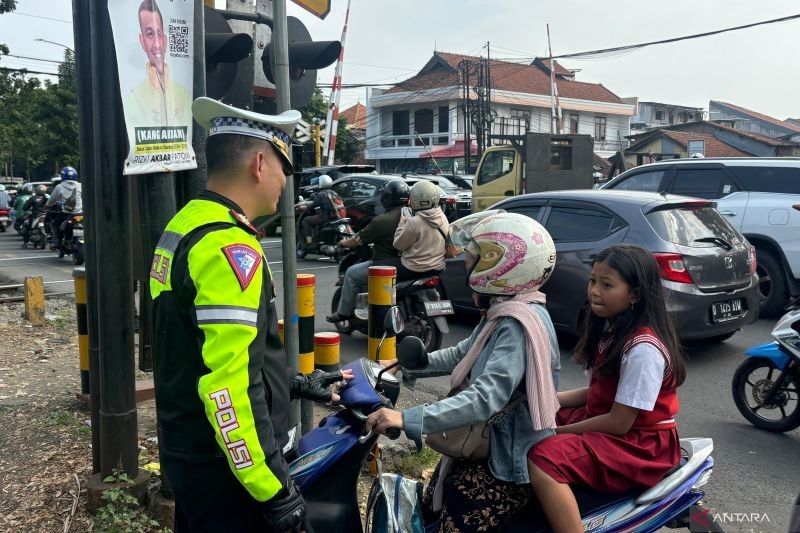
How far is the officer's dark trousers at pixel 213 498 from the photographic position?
2.02m

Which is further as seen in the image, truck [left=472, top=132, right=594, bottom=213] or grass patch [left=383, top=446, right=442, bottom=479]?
truck [left=472, top=132, right=594, bottom=213]

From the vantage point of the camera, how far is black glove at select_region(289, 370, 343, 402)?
2367 millimetres

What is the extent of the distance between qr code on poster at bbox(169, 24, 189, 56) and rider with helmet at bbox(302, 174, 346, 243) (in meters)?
10.4

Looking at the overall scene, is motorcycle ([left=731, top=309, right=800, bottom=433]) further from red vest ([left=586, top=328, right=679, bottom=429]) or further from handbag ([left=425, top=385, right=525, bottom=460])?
handbag ([left=425, top=385, right=525, bottom=460])

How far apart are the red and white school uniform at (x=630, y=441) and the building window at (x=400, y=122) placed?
42.3m

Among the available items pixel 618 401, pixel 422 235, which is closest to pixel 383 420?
pixel 618 401

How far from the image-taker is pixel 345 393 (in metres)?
2.22

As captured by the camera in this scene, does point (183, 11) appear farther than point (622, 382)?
Yes

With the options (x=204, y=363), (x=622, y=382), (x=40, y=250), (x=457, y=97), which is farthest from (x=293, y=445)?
(x=457, y=97)

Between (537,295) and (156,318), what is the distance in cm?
119

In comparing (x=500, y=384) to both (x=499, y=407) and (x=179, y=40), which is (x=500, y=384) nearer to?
(x=499, y=407)

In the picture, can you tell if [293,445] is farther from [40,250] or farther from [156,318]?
[40,250]

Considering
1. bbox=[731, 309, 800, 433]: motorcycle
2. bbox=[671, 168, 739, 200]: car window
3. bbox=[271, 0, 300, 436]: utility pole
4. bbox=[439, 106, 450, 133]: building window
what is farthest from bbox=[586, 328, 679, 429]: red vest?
bbox=[439, 106, 450, 133]: building window

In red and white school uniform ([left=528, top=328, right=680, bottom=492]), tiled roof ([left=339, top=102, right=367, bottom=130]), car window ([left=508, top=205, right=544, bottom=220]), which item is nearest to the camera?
red and white school uniform ([left=528, top=328, right=680, bottom=492])
